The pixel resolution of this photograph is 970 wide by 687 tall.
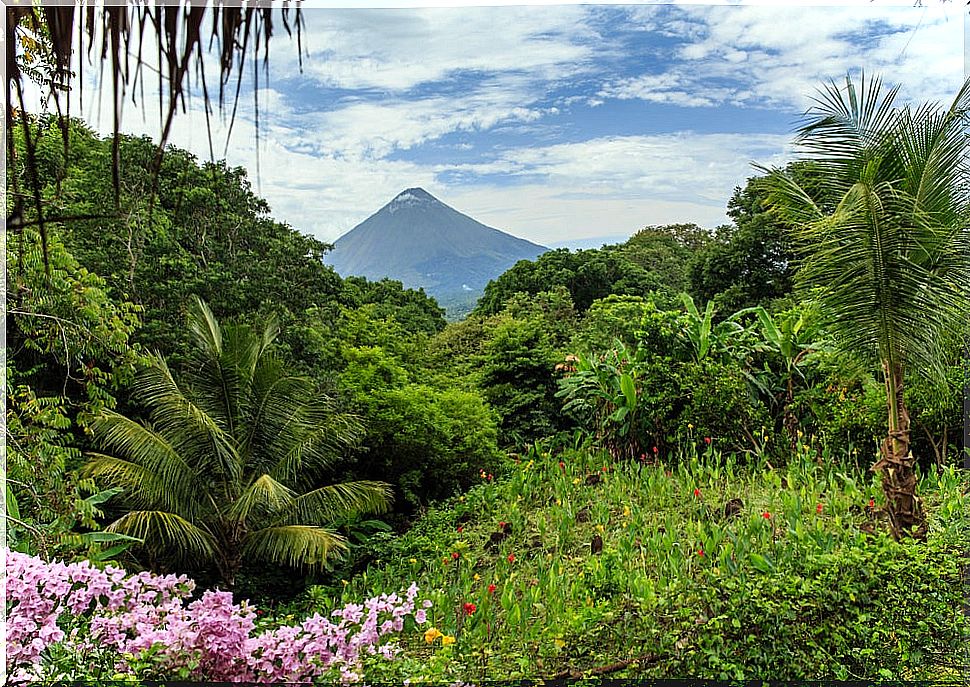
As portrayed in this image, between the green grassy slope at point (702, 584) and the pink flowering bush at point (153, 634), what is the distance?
0.56 ft

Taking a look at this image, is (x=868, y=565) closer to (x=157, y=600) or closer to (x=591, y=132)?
(x=157, y=600)

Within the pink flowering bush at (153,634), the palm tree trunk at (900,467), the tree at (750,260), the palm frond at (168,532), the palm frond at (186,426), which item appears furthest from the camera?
the tree at (750,260)

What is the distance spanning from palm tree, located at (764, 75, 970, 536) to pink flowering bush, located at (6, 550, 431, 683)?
73.2 inches

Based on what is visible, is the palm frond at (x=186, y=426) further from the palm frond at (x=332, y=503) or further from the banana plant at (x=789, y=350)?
the banana plant at (x=789, y=350)

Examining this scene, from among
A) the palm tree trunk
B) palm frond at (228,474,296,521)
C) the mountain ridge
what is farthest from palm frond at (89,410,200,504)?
the palm tree trunk

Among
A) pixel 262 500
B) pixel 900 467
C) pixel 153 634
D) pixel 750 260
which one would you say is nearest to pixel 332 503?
pixel 262 500

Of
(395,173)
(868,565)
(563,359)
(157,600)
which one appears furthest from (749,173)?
(157,600)

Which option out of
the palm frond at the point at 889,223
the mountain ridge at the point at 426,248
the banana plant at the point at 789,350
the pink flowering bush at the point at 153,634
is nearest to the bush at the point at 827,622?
the palm frond at the point at 889,223

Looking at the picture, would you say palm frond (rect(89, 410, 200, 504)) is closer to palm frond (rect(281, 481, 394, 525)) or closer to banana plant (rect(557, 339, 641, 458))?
palm frond (rect(281, 481, 394, 525))

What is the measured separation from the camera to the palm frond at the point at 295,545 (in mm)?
4320

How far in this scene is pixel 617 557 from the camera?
3.32 metres

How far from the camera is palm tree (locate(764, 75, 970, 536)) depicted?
2742 mm

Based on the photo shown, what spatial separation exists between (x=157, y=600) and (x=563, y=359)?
3828 millimetres

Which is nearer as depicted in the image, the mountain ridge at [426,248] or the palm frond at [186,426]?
the palm frond at [186,426]
